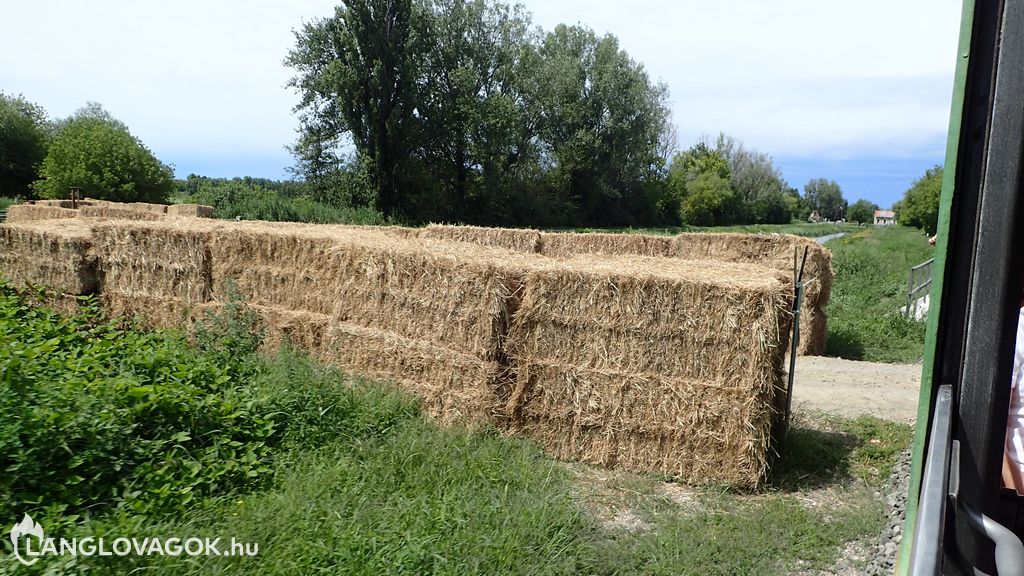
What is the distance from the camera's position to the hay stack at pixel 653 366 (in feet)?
17.9

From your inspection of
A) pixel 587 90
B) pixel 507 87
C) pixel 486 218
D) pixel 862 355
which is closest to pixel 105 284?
pixel 862 355

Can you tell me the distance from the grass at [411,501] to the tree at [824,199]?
17968 cm

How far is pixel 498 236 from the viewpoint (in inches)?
569

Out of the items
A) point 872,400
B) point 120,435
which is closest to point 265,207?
point 872,400

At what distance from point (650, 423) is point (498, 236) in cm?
910

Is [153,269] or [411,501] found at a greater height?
[153,269]

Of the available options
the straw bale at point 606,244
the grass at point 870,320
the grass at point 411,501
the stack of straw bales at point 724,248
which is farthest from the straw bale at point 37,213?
the grass at point 870,320

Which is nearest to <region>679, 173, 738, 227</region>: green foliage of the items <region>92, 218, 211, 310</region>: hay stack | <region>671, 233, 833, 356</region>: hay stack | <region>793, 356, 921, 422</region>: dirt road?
<region>671, 233, 833, 356</region>: hay stack

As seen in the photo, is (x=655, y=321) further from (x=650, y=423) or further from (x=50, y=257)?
(x=50, y=257)

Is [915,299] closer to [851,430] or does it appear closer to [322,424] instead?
[851,430]

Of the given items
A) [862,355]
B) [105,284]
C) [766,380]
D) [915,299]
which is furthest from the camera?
[915,299]

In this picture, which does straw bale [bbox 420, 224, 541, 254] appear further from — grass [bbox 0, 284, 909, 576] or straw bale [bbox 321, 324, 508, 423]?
grass [bbox 0, 284, 909, 576]

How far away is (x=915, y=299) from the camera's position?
48.6ft

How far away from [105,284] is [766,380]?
27.4 feet
